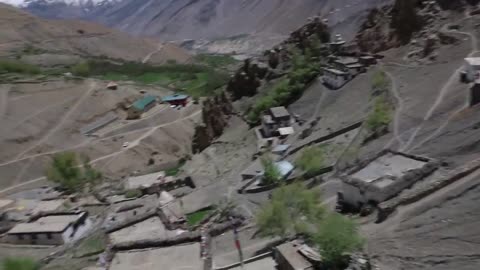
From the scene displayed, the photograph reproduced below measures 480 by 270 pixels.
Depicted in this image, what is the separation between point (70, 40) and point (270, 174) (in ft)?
365

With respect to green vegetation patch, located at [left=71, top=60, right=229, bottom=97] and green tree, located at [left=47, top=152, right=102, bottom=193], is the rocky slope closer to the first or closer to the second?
green tree, located at [left=47, top=152, right=102, bottom=193]

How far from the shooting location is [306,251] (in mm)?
17844

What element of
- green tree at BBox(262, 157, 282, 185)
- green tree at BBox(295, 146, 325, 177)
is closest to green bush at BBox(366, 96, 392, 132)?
green tree at BBox(295, 146, 325, 177)

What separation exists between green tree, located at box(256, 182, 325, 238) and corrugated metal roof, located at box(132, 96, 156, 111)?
182ft

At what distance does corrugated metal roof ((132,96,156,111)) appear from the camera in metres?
75.9

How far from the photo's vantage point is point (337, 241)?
53.3 ft

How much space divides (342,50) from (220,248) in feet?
100

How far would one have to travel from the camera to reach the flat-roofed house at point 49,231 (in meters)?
35.8

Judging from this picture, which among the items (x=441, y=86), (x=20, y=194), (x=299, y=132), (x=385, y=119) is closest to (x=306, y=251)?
(x=385, y=119)

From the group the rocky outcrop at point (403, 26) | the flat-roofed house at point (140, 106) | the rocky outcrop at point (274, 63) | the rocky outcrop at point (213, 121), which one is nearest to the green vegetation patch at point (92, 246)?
the rocky outcrop at point (213, 121)

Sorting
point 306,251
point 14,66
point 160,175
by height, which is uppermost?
point 14,66

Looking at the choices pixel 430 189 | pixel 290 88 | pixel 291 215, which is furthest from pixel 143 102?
pixel 430 189

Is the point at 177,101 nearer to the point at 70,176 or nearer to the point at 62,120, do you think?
the point at 62,120

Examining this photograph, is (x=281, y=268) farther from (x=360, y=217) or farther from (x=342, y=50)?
(x=342, y=50)
